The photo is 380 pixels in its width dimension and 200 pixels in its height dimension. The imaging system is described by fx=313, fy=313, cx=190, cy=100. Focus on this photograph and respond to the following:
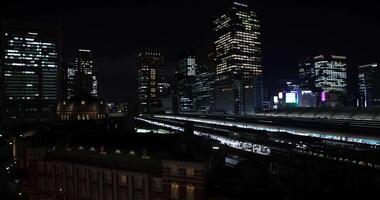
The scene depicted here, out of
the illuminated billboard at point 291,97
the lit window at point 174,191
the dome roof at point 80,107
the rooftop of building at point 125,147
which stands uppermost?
the illuminated billboard at point 291,97

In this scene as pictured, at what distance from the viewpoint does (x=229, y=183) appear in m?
37.1

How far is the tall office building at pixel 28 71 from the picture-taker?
171250 millimetres

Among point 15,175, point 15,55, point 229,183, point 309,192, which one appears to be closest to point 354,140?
point 309,192

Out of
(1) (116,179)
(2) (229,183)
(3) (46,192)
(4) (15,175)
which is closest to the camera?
(2) (229,183)

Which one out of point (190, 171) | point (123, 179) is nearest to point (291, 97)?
point (123, 179)

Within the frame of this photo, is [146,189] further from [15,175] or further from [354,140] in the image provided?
[354,140]

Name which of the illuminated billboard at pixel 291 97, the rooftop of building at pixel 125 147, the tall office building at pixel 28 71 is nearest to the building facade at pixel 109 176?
the rooftop of building at pixel 125 147

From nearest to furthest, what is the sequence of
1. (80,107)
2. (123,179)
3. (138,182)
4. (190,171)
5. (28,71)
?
(190,171), (138,182), (123,179), (80,107), (28,71)

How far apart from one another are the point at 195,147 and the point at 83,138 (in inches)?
901

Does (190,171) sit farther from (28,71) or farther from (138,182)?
(28,71)

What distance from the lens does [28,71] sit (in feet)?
584

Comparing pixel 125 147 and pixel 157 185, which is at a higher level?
pixel 125 147

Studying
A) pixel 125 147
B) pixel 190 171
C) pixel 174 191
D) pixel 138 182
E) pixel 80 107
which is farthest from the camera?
pixel 80 107

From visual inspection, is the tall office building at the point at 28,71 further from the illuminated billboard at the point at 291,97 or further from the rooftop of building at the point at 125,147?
the illuminated billboard at the point at 291,97
